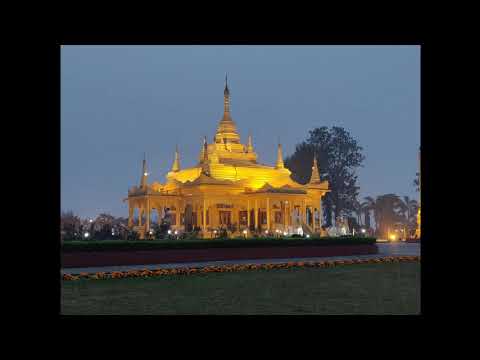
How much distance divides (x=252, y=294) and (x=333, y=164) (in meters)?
37.7

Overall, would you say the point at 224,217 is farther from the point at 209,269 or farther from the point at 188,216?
the point at 209,269

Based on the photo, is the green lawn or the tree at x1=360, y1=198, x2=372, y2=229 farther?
the tree at x1=360, y1=198, x2=372, y2=229

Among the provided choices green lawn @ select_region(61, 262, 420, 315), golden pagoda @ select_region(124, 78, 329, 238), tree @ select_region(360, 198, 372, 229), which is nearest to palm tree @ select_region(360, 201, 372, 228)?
tree @ select_region(360, 198, 372, 229)

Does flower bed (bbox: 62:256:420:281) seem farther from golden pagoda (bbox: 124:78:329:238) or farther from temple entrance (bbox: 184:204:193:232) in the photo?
temple entrance (bbox: 184:204:193:232)

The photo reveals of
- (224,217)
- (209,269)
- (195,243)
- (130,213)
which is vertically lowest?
(209,269)

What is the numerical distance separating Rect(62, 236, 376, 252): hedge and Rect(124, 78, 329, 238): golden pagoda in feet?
20.6

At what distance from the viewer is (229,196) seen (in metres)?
29.9

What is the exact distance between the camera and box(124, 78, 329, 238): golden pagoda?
29.6 m

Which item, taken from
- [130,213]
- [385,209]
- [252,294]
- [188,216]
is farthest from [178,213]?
[385,209]

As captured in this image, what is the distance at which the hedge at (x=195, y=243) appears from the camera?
17453mm

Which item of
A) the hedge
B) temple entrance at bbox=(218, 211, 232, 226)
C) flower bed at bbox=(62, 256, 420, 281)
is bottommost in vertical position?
flower bed at bbox=(62, 256, 420, 281)

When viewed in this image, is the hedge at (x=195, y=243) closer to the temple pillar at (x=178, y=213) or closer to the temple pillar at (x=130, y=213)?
the temple pillar at (x=178, y=213)

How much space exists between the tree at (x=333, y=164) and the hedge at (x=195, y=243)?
23.0 meters

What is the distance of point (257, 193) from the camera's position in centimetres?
2991
